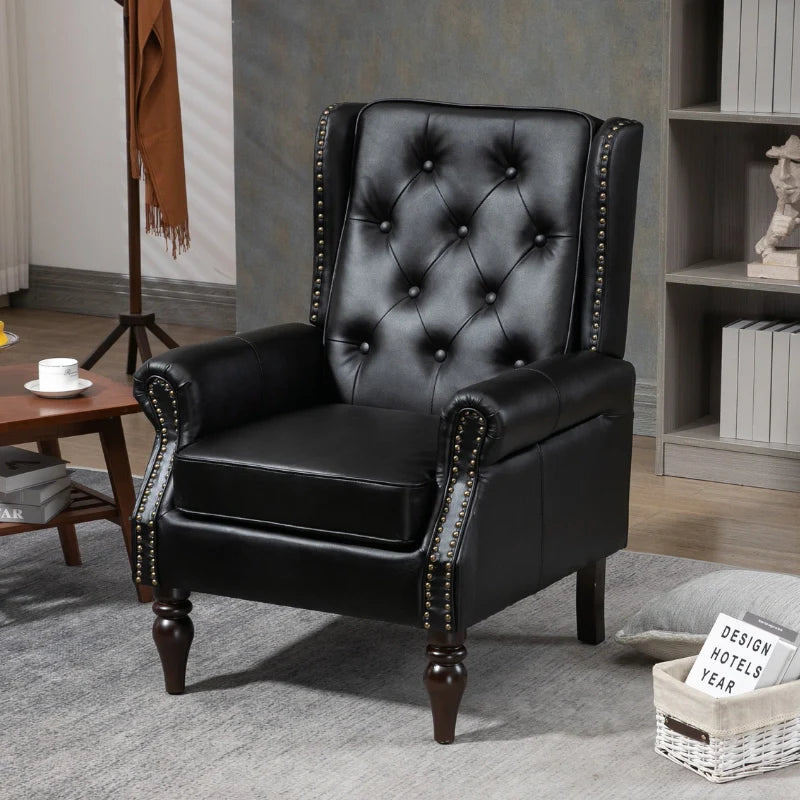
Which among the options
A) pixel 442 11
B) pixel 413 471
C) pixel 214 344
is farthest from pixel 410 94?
pixel 413 471

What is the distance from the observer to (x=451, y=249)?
2.85 meters

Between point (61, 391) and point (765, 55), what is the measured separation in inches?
76.8

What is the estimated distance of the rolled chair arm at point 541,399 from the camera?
2287 mm

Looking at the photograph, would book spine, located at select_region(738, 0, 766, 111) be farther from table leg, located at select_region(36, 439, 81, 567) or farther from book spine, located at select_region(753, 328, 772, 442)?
table leg, located at select_region(36, 439, 81, 567)

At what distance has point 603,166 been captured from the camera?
2.64 meters

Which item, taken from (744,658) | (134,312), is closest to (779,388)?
(744,658)

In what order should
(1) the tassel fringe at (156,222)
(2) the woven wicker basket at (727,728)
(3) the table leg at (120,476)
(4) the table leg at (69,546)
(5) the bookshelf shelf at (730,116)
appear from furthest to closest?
(1) the tassel fringe at (156,222), (5) the bookshelf shelf at (730,116), (4) the table leg at (69,546), (3) the table leg at (120,476), (2) the woven wicker basket at (727,728)

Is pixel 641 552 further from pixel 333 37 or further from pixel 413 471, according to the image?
pixel 333 37

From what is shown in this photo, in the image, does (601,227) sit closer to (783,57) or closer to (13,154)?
(783,57)

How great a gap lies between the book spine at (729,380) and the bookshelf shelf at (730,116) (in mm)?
531

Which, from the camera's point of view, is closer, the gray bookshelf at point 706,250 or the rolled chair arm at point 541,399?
the rolled chair arm at point 541,399

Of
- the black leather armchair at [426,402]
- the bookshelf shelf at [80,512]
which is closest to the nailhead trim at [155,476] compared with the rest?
the black leather armchair at [426,402]

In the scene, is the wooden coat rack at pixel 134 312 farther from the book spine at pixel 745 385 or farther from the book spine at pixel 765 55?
the book spine at pixel 765 55

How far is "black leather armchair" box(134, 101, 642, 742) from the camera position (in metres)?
2.32
